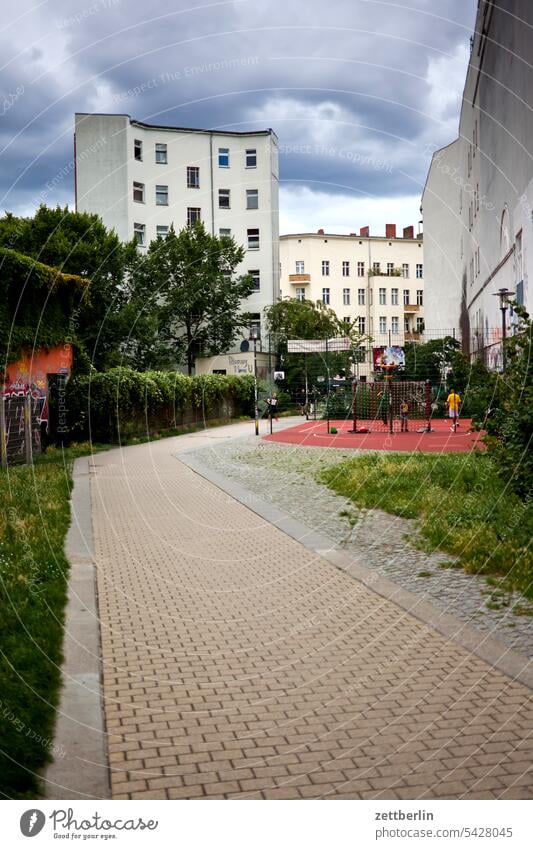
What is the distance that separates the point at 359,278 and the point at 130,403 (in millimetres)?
61647

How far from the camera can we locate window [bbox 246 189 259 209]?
6556cm

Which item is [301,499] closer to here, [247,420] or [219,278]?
[247,420]

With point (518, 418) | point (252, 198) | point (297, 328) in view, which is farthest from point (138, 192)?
point (518, 418)

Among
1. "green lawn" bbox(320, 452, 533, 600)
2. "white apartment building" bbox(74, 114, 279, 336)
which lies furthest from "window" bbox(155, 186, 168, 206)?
"green lawn" bbox(320, 452, 533, 600)

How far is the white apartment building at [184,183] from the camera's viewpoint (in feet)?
191

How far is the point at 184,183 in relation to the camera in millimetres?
63062

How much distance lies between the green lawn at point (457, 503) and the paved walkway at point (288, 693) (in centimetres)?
156

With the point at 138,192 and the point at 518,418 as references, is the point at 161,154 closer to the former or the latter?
the point at 138,192

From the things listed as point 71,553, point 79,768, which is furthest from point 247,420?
point 79,768

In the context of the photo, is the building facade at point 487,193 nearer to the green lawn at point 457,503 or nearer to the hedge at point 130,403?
the green lawn at point 457,503

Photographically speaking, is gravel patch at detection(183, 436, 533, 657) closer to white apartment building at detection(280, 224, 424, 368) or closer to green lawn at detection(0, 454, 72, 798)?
green lawn at detection(0, 454, 72, 798)

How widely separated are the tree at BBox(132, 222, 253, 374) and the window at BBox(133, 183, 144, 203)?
20.0ft

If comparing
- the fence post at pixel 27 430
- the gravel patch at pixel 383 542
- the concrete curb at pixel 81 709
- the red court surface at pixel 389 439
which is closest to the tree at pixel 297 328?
the red court surface at pixel 389 439

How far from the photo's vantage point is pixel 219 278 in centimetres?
5569
